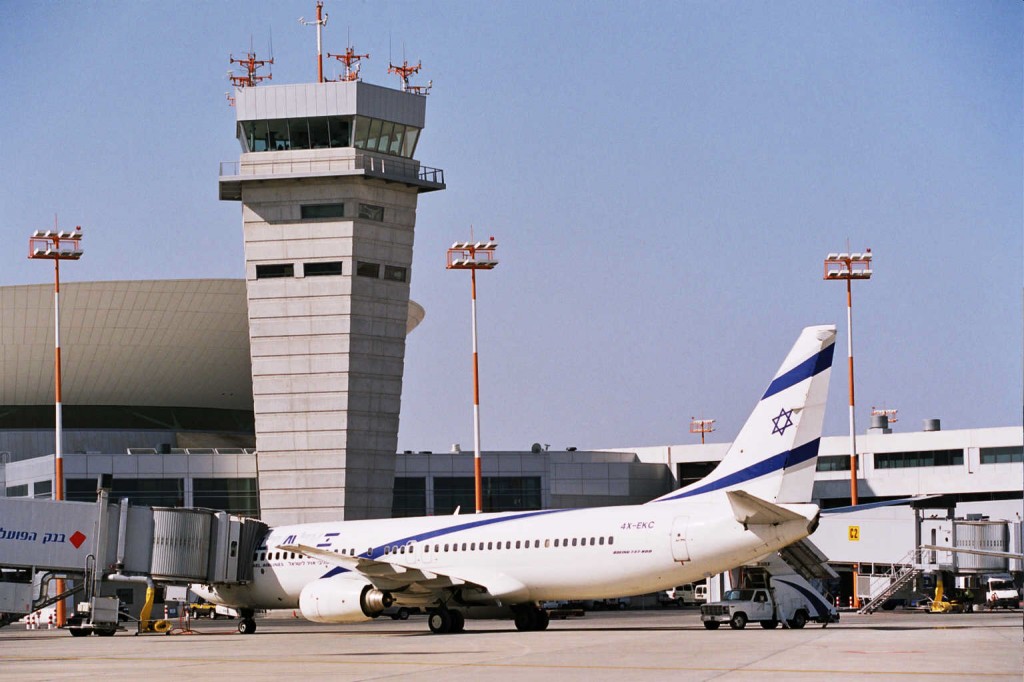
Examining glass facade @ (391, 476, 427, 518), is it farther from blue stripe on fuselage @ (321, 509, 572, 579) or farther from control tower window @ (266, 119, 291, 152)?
blue stripe on fuselage @ (321, 509, 572, 579)

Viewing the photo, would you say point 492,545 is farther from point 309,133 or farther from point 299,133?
point 299,133

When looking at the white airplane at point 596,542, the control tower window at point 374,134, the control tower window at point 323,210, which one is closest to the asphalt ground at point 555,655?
the white airplane at point 596,542

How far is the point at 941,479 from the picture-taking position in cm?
8150

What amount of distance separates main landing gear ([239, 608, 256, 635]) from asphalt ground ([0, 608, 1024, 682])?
3.96m

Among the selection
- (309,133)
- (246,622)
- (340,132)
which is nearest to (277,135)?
(309,133)

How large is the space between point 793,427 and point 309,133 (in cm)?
4099

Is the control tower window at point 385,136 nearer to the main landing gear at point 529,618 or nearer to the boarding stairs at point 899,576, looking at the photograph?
the boarding stairs at point 899,576

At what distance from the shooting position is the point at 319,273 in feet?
234

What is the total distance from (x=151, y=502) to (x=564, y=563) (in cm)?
4224

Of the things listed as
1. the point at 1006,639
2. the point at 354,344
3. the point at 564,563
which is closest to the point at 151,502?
the point at 354,344

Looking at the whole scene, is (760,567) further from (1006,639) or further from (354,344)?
(354,344)

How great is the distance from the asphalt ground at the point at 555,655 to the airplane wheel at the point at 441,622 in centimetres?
90

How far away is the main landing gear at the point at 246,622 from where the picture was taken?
4719cm

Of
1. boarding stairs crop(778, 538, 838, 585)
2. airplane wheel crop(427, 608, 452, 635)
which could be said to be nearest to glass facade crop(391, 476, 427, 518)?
airplane wheel crop(427, 608, 452, 635)
